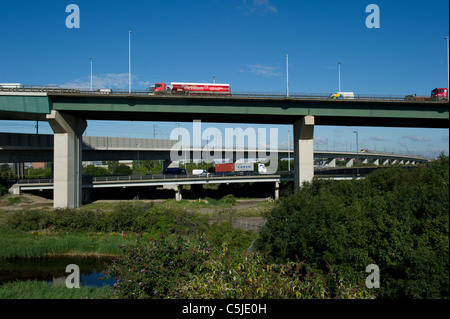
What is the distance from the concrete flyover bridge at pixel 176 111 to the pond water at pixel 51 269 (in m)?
15.0

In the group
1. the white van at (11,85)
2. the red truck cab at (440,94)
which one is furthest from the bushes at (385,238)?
the white van at (11,85)

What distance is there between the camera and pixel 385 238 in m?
10.1

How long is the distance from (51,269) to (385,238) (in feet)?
62.9

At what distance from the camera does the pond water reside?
17.4 m

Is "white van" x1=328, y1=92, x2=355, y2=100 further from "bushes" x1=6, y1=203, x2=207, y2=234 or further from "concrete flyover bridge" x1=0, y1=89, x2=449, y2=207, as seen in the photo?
"bushes" x1=6, y1=203, x2=207, y2=234

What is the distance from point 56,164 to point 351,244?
33.1 meters

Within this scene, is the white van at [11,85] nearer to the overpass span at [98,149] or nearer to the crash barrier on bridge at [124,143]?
the overpass span at [98,149]

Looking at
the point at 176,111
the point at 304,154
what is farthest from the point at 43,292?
the point at 304,154

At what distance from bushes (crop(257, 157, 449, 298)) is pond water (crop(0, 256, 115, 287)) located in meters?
10.8

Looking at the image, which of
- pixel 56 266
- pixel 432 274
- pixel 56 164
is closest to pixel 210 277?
pixel 432 274

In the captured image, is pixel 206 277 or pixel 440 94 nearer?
pixel 206 277

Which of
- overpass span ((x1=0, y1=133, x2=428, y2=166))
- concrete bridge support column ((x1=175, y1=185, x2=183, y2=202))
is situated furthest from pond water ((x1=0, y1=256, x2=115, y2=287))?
overpass span ((x1=0, y1=133, x2=428, y2=166))

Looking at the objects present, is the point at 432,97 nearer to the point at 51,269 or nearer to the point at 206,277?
the point at 206,277
